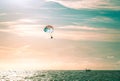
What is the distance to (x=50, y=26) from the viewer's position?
72.5 metres
